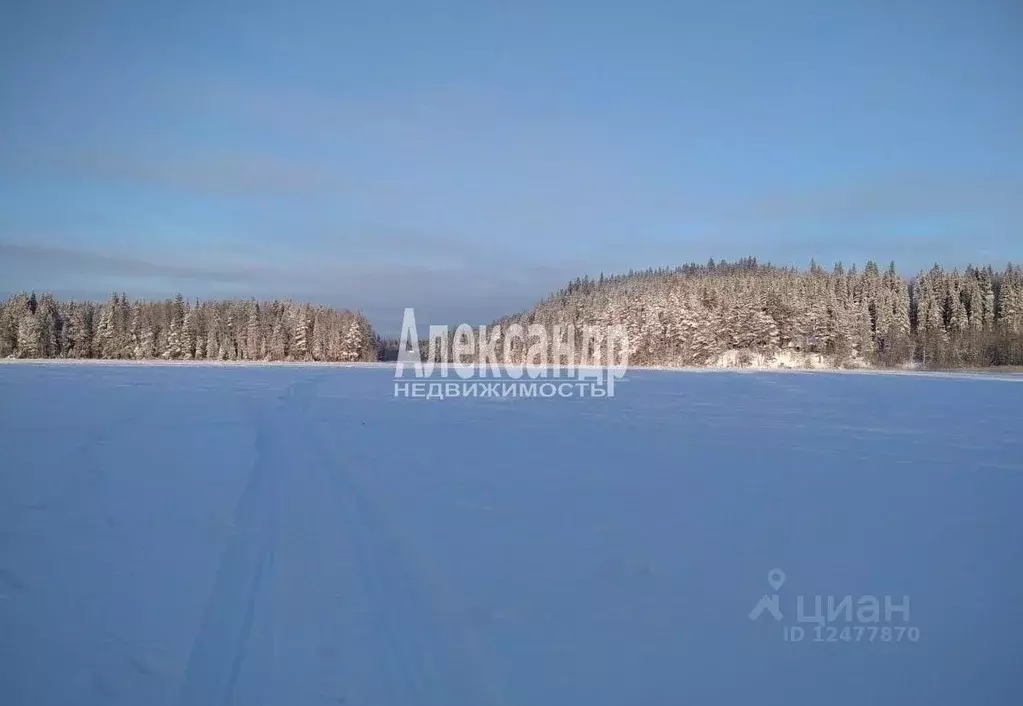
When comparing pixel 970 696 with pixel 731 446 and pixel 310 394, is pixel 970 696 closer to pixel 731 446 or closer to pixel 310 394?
pixel 731 446

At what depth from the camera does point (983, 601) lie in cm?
469

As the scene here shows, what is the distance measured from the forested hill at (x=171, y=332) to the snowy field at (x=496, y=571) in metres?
59.1

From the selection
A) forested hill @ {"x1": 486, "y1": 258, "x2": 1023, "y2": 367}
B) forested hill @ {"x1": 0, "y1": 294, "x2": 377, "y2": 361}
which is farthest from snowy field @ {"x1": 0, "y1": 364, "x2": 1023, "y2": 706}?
forested hill @ {"x1": 0, "y1": 294, "x2": 377, "y2": 361}

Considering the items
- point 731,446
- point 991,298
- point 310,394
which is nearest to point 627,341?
point 991,298

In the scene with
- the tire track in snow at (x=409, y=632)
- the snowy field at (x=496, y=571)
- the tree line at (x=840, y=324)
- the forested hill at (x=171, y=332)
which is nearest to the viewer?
the tire track in snow at (x=409, y=632)

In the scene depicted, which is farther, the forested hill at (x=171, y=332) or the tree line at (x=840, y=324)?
the forested hill at (x=171, y=332)

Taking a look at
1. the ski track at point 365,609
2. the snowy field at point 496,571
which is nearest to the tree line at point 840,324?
the snowy field at point 496,571

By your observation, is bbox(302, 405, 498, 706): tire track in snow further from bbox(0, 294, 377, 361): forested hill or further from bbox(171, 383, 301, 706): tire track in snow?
bbox(0, 294, 377, 361): forested hill

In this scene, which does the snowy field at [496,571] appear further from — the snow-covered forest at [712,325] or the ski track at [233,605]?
the snow-covered forest at [712,325]

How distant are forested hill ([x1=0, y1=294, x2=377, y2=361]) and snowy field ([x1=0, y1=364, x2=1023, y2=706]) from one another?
194ft

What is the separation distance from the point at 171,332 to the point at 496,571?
237 ft

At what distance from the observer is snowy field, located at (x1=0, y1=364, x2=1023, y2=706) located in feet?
11.9

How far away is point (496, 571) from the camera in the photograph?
5.11m

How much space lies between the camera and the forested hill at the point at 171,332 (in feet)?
→ 204
